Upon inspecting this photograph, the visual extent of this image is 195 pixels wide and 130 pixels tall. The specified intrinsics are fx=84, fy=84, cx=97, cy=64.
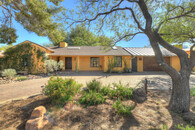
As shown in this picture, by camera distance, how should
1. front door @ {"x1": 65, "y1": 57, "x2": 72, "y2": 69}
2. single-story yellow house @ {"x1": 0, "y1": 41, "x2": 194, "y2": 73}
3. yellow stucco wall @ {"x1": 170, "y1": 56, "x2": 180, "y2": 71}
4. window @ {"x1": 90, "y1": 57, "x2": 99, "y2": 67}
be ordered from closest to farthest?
single-story yellow house @ {"x1": 0, "y1": 41, "x2": 194, "y2": 73} → yellow stucco wall @ {"x1": 170, "y1": 56, "x2": 180, "y2": 71} → window @ {"x1": 90, "y1": 57, "x2": 99, "y2": 67} → front door @ {"x1": 65, "y1": 57, "x2": 72, "y2": 69}

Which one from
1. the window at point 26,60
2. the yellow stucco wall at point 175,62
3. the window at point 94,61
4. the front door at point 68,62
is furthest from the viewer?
the front door at point 68,62

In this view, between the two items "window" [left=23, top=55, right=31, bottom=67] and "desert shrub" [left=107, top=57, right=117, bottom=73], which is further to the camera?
"desert shrub" [left=107, top=57, right=117, bottom=73]

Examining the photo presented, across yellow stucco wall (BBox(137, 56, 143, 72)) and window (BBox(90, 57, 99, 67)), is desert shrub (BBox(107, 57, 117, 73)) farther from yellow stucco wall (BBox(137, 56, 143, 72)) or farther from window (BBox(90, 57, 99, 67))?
yellow stucco wall (BBox(137, 56, 143, 72))

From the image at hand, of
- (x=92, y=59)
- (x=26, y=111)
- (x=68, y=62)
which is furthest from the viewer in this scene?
(x=68, y=62)

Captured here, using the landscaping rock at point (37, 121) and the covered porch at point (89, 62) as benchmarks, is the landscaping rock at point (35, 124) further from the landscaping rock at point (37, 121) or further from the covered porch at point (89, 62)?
the covered porch at point (89, 62)

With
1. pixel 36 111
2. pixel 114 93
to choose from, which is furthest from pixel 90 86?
pixel 36 111

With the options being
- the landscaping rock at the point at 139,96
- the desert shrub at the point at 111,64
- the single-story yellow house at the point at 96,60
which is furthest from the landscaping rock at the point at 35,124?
the desert shrub at the point at 111,64

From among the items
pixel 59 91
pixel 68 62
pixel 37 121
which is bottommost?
pixel 37 121

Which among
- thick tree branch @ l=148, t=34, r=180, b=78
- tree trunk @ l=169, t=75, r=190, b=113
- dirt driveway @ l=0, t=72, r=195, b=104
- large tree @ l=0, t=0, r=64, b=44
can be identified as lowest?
dirt driveway @ l=0, t=72, r=195, b=104

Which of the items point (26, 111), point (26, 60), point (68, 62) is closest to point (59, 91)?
point (26, 111)

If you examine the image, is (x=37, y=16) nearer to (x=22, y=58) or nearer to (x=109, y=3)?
(x=109, y=3)

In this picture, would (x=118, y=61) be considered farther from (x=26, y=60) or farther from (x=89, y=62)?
(x=26, y=60)

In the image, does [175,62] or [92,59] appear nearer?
A: [175,62]

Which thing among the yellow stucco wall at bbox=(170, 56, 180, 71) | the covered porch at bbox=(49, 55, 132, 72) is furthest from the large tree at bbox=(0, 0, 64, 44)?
the yellow stucco wall at bbox=(170, 56, 180, 71)
